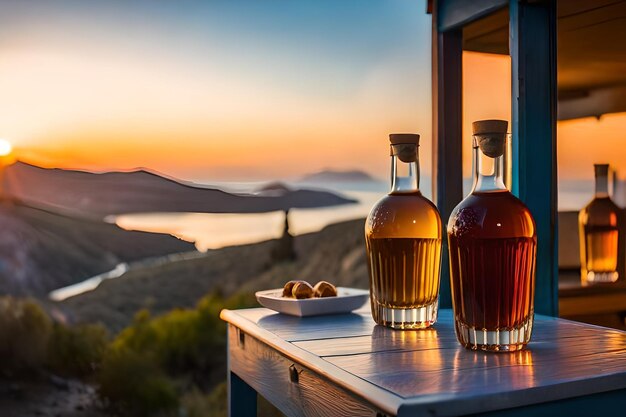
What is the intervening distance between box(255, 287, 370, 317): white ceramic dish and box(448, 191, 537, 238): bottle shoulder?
17.7 inches

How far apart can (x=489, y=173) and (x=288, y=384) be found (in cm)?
48

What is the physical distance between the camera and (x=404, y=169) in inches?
47.8

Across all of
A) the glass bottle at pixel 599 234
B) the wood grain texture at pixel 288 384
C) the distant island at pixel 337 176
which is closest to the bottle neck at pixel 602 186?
the glass bottle at pixel 599 234

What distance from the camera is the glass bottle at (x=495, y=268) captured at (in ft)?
3.20

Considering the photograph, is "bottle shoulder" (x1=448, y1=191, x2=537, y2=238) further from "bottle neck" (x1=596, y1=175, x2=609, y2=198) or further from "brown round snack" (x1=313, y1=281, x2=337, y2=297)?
"bottle neck" (x1=596, y1=175, x2=609, y2=198)

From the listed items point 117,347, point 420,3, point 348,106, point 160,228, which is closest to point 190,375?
point 117,347

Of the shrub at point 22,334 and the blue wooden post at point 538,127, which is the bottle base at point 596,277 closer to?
the blue wooden post at point 538,127

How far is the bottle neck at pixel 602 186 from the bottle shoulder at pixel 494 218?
2.01ft

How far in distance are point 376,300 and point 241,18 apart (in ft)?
6.99

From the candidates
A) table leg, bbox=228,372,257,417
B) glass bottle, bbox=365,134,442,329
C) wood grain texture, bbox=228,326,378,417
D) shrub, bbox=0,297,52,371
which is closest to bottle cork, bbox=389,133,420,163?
glass bottle, bbox=365,134,442,329

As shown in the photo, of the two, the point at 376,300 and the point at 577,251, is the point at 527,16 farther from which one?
the point at 376,300

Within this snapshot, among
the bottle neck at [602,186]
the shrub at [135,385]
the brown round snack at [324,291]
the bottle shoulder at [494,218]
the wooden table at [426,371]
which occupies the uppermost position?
the bottle neck at [602,186]

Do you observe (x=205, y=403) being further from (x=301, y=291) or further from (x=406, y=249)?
(x=406, y=249)

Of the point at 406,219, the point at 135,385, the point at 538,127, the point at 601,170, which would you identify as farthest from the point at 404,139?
the point at 135,385
